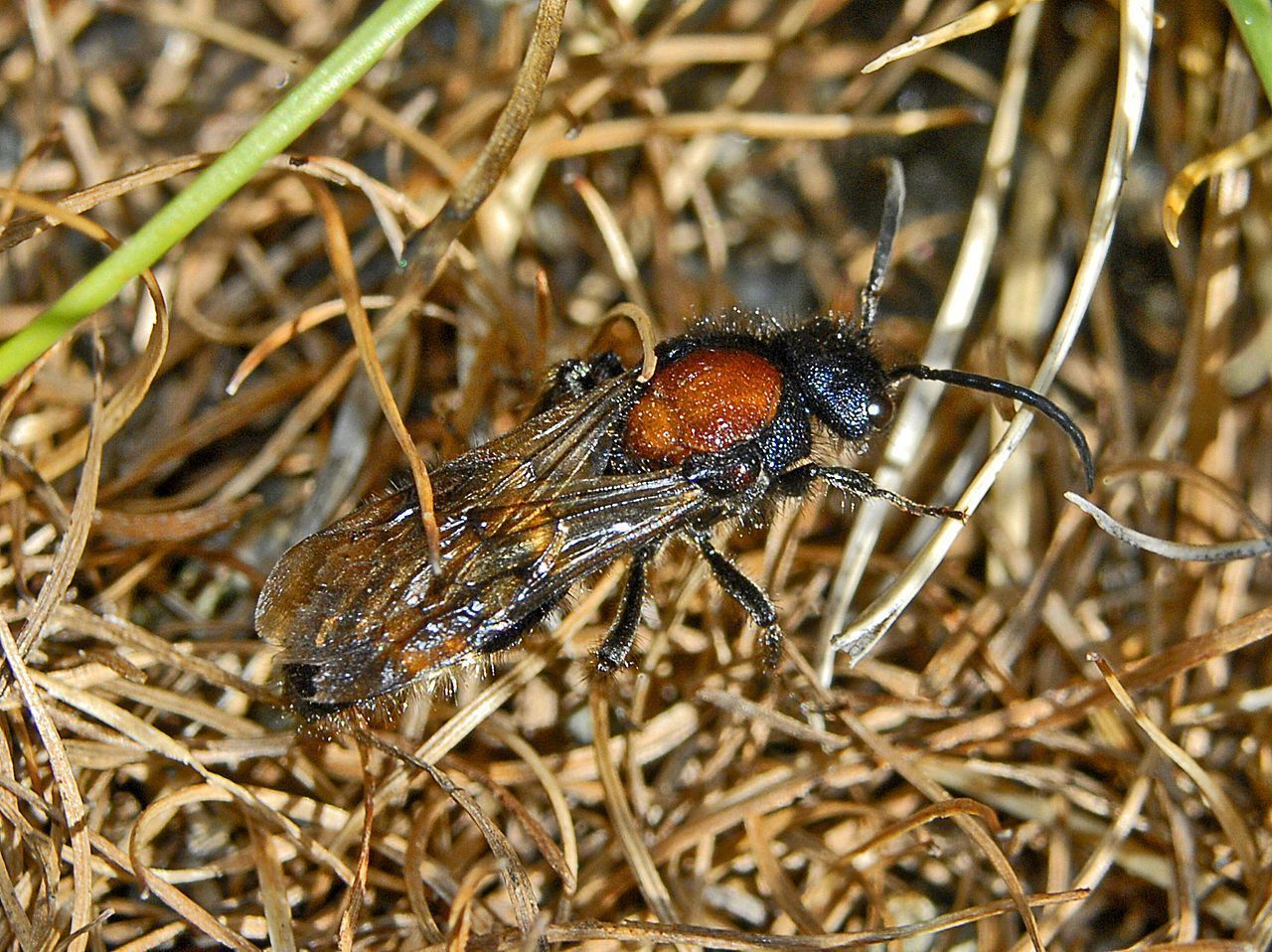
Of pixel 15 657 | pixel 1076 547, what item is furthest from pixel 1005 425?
pixel 15 657

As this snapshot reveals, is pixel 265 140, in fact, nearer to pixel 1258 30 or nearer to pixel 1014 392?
pixel 1014 392

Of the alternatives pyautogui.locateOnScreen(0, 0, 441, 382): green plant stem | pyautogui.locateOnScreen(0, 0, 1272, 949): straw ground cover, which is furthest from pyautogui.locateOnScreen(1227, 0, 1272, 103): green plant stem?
pyautogui.locateOnScreen(0, 0, 441, 382): green plant stem

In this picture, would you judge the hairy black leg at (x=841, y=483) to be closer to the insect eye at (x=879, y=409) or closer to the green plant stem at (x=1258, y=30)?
the insect eye at (x=879, y=409)

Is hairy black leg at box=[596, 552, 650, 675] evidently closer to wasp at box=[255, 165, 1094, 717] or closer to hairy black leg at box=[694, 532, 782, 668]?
wasp at box=[255, 165, 1094, 717]

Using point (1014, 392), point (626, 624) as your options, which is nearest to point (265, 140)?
point (626, 624)

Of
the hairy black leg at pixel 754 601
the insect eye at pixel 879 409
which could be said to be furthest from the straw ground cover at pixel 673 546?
the insect eye at pixel 879 409

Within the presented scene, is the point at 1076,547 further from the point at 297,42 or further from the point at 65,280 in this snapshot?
the point at 65,280
